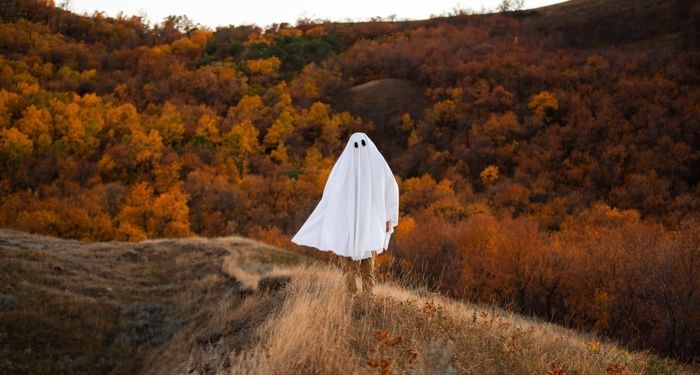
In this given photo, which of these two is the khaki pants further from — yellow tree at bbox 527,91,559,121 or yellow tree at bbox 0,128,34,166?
yellow tree at bbox 0,128,34,166

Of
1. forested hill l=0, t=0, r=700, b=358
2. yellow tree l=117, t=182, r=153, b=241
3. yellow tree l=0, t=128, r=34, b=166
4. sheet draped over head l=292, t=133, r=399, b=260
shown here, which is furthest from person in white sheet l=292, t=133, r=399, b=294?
yellow tree l=0, t=128, r=34, b=166

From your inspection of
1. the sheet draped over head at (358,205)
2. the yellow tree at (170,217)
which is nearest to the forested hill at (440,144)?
the yellow tree at (170,217)

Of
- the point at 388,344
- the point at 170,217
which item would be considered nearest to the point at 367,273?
the point at 388,344

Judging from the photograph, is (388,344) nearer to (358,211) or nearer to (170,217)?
(358,211)

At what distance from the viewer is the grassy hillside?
4.98 metres

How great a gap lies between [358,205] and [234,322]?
257cm

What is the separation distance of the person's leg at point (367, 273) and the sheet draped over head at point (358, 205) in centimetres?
19

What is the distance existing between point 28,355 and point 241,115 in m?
69.6

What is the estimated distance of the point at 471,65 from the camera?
3120 inches

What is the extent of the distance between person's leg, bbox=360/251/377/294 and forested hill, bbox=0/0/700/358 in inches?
582

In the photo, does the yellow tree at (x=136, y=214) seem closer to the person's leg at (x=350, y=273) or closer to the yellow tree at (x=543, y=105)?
the person's leg at (x=350, y=273)

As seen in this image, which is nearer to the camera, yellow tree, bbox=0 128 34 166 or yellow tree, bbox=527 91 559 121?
yellow tree, bbox=0 128 34 166

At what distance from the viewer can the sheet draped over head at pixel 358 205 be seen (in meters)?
6.82

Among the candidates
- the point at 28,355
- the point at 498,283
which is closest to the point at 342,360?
the point at 28,355
